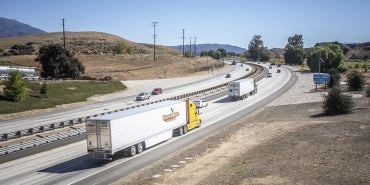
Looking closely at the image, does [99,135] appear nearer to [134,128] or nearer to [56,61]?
[134,128]

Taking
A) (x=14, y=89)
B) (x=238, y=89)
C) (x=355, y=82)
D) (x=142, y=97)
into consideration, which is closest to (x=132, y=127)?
(x=14, y=89)

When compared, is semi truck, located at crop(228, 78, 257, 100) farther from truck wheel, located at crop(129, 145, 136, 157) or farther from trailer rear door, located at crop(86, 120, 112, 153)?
trailer rear door, located at crop(86, 120, 112, 153)

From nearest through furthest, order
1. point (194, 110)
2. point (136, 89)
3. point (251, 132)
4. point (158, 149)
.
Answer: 1. point (158, 149)
2. point (251, 132)
3. point (194, 110)
4. point (136, 89)

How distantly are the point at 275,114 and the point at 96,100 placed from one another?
36.3 metres

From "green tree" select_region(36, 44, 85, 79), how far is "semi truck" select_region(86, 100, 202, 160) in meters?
56.9

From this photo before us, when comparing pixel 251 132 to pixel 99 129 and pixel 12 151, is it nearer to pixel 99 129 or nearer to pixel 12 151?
pixel 99 129

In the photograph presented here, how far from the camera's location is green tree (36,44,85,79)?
9138 cm

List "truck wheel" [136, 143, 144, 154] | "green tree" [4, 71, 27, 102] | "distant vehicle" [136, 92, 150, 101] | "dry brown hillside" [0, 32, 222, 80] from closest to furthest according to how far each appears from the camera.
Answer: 1. "truck wheel" [136, 143, 144, 154]
2. "green tree" [4, 71, 27, 102]
3. "distant vehicle" [136, 92, 150, 101]
4. "dry brown hillside" [0, 32, 222, 80]

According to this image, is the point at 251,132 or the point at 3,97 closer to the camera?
the point at 251,132

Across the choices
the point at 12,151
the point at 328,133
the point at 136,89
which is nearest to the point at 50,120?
the point at 12,151

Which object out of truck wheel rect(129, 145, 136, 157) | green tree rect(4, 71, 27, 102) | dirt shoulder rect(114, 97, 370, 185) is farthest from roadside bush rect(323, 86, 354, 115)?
green tree rect(4, 71, 27, 102)

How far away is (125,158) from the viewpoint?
3216cm

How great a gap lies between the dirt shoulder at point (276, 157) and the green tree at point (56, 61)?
189 feet

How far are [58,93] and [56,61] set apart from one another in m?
19.0
